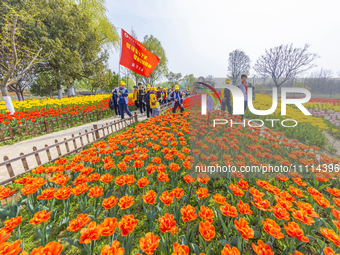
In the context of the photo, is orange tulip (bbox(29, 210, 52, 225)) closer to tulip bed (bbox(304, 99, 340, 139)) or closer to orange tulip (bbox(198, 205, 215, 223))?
orange tulip (bbox(198, 205, 215, 223))

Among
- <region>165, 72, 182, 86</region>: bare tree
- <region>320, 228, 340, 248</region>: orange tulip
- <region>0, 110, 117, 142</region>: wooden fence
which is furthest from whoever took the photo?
<region>165, 72, 182, 86</region>: bare tree

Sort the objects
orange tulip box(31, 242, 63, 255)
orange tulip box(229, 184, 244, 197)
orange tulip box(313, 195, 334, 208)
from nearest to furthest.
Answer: orange tulip box(31, 242, 63, 255) < orange tulip box(313, 195, 334, 208) < orange tulip box(229, 184, 244, 197)

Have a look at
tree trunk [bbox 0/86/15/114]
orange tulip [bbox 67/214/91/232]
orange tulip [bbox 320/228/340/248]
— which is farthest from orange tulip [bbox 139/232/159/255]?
tree trunk [bbox 0/86/15/114]

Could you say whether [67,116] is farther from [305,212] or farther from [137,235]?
[305,212]

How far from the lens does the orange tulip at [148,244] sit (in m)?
1.15

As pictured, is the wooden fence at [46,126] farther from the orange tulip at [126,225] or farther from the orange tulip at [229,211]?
the orange tulip at [229,211]

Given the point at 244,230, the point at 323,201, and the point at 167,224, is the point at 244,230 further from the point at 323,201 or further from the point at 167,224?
the point at 323,201

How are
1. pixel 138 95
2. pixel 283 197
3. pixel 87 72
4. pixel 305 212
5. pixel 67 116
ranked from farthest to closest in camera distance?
1. pixel 87 72
2. pixel 138 95
3. pixel 67 116
4. pixel 283 197
5. pixel 305 212

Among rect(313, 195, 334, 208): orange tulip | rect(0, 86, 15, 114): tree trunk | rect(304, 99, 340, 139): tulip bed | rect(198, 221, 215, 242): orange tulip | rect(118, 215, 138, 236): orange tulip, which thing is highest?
rect(0, 86, 15, 114): tree trunk

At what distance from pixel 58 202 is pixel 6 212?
0.54 metres

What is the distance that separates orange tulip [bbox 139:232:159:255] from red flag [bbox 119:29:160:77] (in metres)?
7.40

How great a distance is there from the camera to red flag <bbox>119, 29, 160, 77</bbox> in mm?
7309

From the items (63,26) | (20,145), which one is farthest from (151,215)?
(63,26)

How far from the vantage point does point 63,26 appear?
44.0 ft
